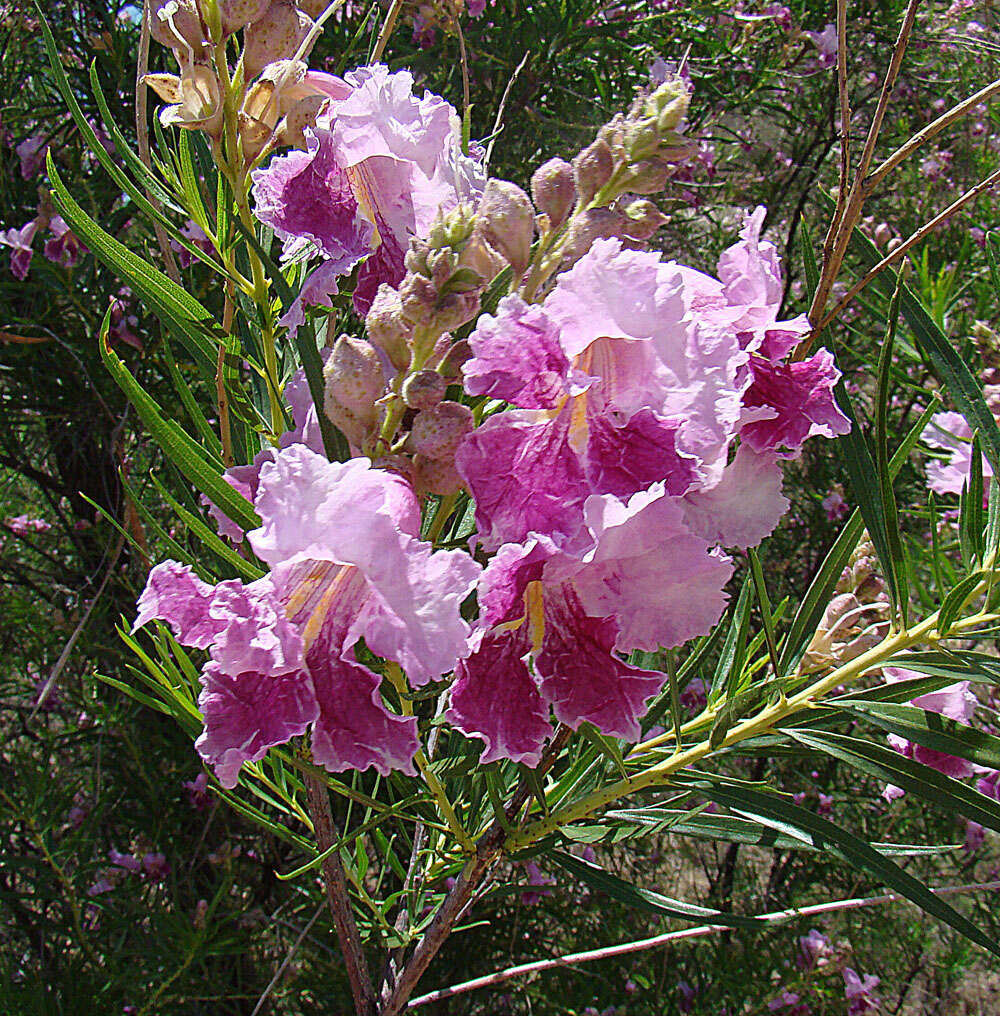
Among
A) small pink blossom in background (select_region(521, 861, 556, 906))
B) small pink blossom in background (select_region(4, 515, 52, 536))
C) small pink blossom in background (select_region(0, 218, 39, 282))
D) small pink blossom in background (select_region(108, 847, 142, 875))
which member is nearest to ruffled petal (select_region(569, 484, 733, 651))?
small pink blossom in background (select_region(521, 861, 556, 906))

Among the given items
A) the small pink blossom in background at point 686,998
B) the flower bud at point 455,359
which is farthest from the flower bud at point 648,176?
Answer: the small pink blossom in background at point 686,998

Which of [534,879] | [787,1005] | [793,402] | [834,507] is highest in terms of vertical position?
[793,402]

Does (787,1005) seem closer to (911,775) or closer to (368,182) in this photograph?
(911,775)

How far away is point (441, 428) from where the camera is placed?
0.36m

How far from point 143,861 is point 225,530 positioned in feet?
4.03

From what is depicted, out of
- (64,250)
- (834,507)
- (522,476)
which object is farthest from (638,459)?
(834,507)

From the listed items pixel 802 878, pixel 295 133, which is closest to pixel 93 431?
pixel 295 133

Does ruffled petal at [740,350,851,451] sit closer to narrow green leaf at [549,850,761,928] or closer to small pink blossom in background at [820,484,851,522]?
narrow green leaf at [549,850,761,928]

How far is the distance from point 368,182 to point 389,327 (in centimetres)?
13

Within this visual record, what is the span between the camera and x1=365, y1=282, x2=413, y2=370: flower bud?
0.38 metres

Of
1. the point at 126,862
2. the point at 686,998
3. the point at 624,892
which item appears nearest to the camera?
the point at 624,892

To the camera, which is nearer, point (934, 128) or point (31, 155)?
point (934, 128)

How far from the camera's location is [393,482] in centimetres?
36

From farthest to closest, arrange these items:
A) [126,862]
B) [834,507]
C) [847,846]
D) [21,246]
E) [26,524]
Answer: [26,524]
[834,507]
[126,862]
[21,246]
[847,846]
